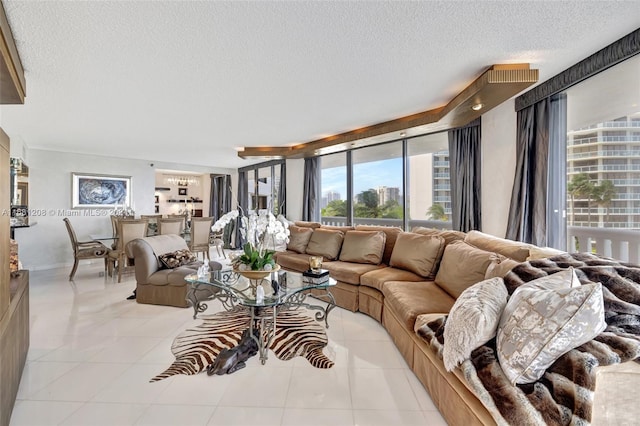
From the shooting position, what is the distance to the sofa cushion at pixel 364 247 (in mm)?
3820

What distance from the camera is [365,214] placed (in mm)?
5480

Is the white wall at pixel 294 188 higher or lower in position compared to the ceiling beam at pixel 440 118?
lower

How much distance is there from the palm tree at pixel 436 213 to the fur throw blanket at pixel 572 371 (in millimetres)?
2883

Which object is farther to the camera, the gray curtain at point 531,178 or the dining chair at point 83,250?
the dining chair at point 83,250

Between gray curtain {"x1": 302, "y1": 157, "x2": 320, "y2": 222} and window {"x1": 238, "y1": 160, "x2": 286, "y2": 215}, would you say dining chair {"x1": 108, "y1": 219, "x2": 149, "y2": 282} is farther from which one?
gray curtain {"x1": 302, "y1": 157, "x2": 320, "y2": 222}

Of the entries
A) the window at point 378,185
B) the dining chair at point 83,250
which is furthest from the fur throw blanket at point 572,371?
the dining chair at point 83,250

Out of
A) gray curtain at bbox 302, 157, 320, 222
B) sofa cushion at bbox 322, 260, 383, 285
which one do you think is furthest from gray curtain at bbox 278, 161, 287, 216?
sofa cushion at bbox 322, 260, 383, 285

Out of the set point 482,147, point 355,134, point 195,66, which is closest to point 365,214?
point 355,134

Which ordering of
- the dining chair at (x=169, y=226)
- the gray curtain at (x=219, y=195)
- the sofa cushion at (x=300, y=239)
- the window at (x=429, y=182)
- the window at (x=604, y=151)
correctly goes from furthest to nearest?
the gray curtain at (x=219, y=195)
the dining chair at (x=169, y=226)
the sofa cushion at (x=300, y=239)
the window at (x=429, y=182)
the window at (x=604, y=151)

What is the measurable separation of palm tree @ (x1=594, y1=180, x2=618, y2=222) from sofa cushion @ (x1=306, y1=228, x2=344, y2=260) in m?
2.92

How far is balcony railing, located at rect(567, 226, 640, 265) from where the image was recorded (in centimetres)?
269

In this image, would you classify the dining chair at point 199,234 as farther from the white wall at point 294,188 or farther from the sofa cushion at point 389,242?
the sofa cushion at point 389,242

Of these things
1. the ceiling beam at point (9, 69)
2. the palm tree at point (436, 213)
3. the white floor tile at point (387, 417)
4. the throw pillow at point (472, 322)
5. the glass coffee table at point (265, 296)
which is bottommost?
the white floor tile at point (387, 417)

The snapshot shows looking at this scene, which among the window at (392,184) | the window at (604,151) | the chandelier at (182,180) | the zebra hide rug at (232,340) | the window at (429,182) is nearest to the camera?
the zebra hide rug at (232,340)
